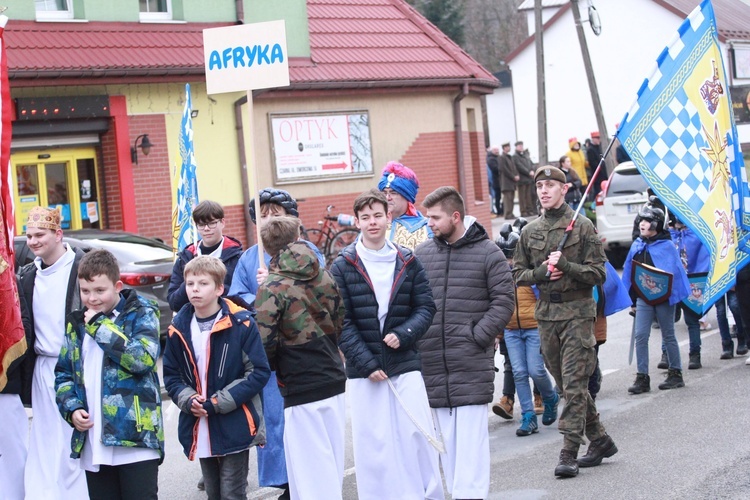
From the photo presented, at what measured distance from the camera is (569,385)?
288 inches

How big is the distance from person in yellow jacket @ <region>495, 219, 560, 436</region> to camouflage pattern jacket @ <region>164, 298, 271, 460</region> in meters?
3.55

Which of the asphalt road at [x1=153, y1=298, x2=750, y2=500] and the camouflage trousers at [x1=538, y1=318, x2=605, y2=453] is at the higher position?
the camouflage trousers at [x1=538, y1=318, x2=605, y2=453]

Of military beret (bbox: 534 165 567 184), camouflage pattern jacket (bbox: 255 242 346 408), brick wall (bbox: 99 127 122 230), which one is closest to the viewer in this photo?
camouflage pattern jacket (bbox: 255 242 346 408)

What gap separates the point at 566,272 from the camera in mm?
7340

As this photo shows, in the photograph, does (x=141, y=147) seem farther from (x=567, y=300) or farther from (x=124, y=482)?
(x=124, y=482)

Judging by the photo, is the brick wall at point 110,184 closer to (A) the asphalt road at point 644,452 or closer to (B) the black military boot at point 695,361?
(A) the asphalt road at point 644,452

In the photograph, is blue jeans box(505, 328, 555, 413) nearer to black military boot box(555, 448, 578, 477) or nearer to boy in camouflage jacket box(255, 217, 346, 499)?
black military boot box(555, 448, 578, 477)

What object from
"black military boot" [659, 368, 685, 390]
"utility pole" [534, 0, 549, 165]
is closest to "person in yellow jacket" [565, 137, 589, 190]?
"utility pole" [534, 0, 549, 165]

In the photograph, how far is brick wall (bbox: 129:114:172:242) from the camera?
1836 cm

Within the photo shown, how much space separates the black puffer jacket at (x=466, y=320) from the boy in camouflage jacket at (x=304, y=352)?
68cm

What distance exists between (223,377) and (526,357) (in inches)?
149

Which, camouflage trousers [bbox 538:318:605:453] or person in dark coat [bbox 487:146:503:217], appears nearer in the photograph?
camouflage trousers [bbox 538:318:605:453]

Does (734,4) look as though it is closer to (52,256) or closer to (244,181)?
(244,181)

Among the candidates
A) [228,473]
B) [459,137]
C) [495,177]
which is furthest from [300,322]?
[495,177]
